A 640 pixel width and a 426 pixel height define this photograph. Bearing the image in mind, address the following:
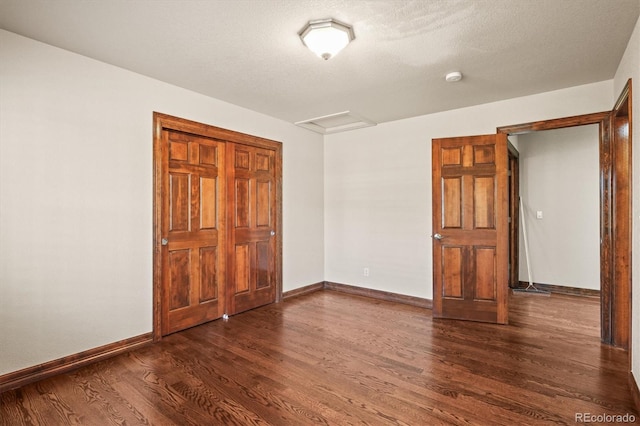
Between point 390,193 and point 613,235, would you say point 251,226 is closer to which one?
point 390,193

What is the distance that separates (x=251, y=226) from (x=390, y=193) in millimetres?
1969

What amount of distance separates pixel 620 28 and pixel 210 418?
3.72 meters

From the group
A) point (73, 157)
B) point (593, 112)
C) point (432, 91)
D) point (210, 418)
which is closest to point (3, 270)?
point (73, 157)

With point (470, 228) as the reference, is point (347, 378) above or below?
below

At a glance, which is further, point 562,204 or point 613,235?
point 562,204

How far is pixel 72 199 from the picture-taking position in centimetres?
259

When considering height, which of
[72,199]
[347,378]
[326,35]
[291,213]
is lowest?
[347,378]

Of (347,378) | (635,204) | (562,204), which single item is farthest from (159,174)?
(562,204)

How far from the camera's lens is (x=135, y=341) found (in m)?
2.96

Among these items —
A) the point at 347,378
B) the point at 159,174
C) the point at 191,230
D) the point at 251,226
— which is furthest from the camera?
the point at 251,226

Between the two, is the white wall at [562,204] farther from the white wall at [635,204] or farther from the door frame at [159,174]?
the door frame at [159,174]

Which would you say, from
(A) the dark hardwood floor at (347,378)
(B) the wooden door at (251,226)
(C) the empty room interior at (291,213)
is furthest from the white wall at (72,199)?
(B) the wooden door at (251,226)

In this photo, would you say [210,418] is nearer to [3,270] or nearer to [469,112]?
[3,270]
